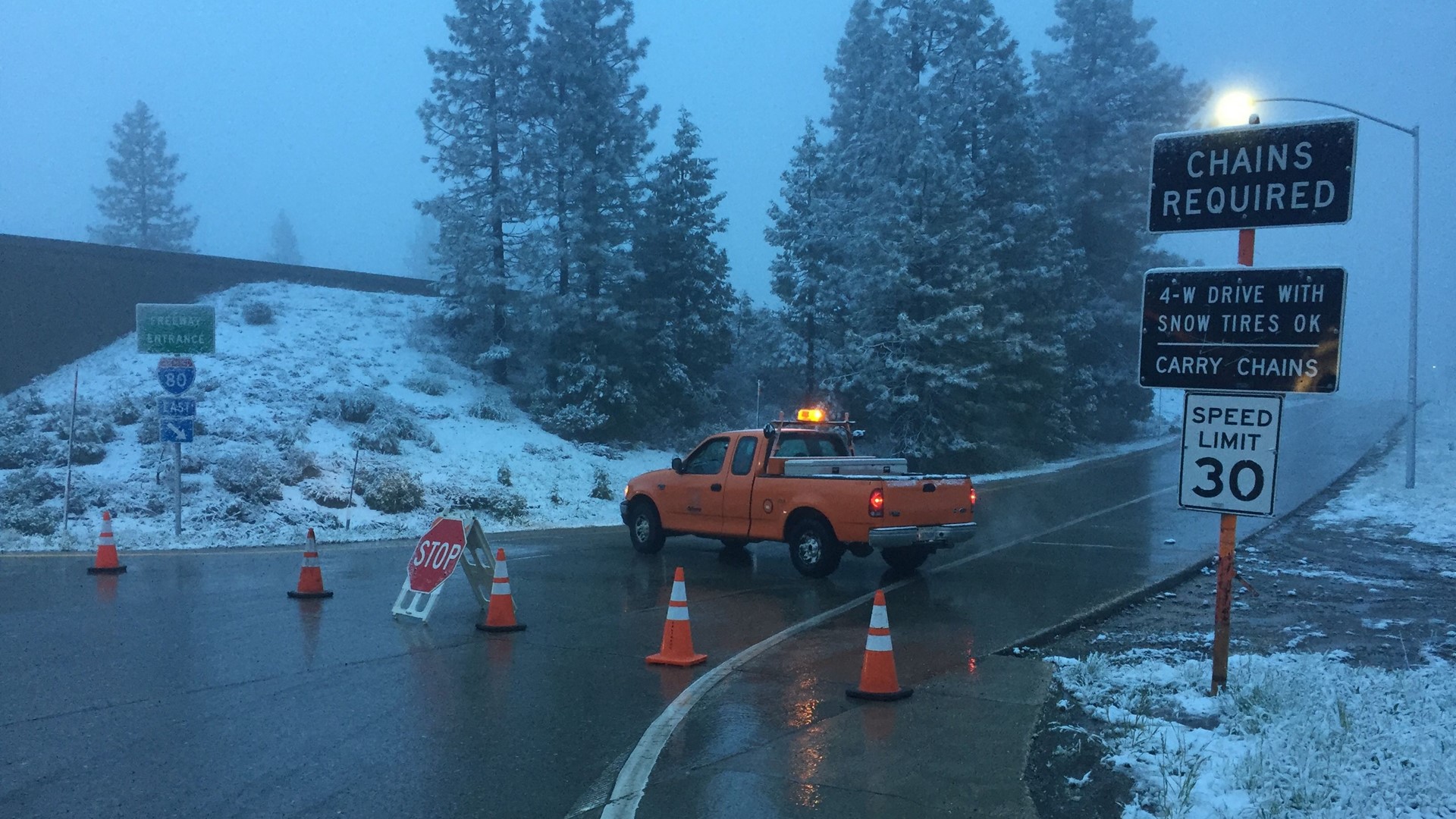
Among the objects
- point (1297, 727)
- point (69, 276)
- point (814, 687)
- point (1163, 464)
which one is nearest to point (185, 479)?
point (69, 276)

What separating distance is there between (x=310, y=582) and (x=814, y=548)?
584 centimetres

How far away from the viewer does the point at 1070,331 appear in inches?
1633

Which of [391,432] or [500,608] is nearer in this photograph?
[500,608]

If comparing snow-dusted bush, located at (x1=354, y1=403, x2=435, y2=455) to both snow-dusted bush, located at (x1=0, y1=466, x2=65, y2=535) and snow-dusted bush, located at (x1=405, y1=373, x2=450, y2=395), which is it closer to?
snow-dusted bush, located at (x1=405, y1=373, x2=450, y2=395)

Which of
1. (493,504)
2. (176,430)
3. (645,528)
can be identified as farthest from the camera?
(493,504)

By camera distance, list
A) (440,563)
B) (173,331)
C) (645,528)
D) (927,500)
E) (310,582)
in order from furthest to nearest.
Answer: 1. (173,331)
2. (645,528)
3. (927,500)
4. (310,582)
5. (440,563)

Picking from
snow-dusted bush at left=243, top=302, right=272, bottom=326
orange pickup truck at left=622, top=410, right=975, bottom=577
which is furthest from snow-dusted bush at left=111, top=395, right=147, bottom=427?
orange pickup truck at left=622, top=410, right=975, bottom=577

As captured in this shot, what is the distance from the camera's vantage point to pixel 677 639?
29.3 ft

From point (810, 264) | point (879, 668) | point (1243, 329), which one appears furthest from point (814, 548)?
point (810, 264)

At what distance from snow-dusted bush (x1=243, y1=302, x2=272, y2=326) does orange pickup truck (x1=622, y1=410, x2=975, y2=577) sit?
868 inches

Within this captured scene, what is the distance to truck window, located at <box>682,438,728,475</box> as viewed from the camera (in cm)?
1502

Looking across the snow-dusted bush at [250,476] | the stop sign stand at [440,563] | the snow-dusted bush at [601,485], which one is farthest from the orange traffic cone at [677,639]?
the snow-dusted bush at [601,485]

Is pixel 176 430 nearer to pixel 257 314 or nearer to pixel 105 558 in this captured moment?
pixel 105 558

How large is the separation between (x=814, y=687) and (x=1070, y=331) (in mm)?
35965
